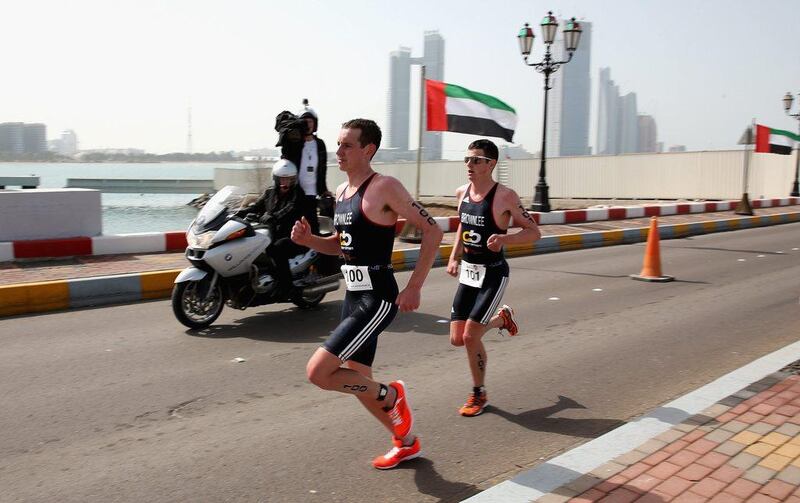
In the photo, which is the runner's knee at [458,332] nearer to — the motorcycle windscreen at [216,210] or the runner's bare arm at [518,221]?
the runner's bare arm at [518,221]

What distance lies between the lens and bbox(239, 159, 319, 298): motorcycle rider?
7.15 meters

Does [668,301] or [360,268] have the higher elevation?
[360,268]

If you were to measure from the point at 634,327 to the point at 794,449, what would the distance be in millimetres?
3763

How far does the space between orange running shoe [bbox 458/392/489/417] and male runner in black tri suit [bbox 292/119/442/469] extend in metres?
0.96

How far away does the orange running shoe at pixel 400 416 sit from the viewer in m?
3.70

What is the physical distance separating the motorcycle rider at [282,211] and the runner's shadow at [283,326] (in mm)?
339

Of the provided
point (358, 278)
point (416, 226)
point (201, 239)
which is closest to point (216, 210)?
point (201, 239)

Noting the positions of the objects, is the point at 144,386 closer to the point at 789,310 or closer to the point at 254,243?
the point at 254,243

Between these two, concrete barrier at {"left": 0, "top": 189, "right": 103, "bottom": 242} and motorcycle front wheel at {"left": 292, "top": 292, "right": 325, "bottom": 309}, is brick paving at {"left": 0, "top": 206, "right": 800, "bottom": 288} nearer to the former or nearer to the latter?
concrete barrier at {"left": 0, "top": 189, "right": 103, "bottom": 242}

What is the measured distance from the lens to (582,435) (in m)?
4.25

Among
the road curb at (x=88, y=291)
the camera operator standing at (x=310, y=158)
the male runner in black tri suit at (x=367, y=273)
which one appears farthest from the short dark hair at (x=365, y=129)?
the road curb at (x=88, y=291)

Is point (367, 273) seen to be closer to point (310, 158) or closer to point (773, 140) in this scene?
point (310, 158)

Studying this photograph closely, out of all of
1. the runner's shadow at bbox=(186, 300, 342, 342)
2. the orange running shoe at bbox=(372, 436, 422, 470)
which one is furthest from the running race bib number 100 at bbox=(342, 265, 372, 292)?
the runner's shadow at bbox=(186, 300, 342, 342)

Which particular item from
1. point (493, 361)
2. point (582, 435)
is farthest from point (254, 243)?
point (582, 435)
